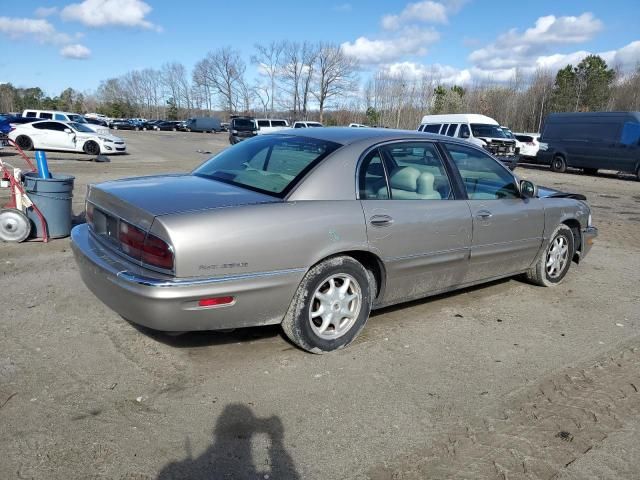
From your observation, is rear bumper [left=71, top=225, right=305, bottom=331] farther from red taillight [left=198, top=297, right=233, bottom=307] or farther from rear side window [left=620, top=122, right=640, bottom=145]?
rear side window [left=620, top=122, right=640, bottom=145]

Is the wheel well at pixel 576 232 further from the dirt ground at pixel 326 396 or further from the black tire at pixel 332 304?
the black tire at pixel 332 304

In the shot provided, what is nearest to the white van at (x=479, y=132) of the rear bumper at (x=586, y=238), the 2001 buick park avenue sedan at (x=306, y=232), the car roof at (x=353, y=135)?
the rear bumper at (x=586, y=238)

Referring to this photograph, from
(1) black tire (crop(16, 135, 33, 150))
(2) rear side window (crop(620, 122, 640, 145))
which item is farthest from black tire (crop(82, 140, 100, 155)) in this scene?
(2) rear side window (crop(620, 122, 640, 145))

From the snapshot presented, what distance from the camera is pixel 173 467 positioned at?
2410mm

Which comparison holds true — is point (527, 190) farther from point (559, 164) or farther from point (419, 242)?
point (559, 164)

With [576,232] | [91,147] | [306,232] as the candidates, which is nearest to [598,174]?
[576,232]

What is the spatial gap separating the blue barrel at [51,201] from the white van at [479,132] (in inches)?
657

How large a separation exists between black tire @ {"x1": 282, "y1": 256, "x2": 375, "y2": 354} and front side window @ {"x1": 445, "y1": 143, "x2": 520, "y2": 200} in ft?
4.72

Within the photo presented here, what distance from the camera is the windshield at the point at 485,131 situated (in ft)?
68.3

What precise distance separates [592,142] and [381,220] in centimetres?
1996

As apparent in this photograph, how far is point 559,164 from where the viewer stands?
71.3 ft

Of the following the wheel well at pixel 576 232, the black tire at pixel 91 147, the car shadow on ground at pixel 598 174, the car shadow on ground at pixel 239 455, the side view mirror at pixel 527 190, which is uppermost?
the side view mirror at pixel 527 190

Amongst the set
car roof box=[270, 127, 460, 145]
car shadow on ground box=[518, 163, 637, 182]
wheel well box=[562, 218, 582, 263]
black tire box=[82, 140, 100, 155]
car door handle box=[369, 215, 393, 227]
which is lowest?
car shadow on ground box=[518, 163, 637, 182]

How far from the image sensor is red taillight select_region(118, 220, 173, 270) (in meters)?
Result: 2.90
